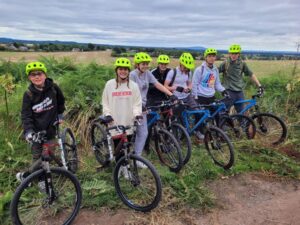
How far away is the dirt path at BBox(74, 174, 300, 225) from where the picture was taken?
445 centimetres

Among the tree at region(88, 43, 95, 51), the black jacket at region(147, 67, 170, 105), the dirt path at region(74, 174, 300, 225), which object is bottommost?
the dirt path at region(74, 174, 300, 225)

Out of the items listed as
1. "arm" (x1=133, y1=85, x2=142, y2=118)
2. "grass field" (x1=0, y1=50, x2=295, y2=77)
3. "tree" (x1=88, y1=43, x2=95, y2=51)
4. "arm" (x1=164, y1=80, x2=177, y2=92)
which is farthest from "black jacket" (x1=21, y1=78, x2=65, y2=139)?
"tree" (x1=88, y1=43, x2=95, y2=51)

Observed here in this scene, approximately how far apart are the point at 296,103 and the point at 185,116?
A: 4.60 meters

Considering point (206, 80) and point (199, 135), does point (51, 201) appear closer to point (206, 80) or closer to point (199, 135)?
point (199, 135)

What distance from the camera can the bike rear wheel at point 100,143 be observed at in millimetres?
5582

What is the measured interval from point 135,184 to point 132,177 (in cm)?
15

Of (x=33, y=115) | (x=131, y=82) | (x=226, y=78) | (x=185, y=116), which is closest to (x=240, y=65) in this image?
(x=226, y=78)

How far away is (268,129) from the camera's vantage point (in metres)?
7.57

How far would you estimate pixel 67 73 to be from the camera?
880 centimetres

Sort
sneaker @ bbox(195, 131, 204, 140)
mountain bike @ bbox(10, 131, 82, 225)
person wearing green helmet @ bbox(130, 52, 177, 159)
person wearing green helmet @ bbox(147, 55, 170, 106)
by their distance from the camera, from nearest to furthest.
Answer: mountain bike @ bbox(10, 131, 82, 225), person wearing green helmet @ bbox(130, 52, 177, 159), person wearing green helmet @ bbox(147, 55, 170, 106), sneaker @ bbox(195, 131, 204, 140)

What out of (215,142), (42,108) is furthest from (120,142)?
(215,142)

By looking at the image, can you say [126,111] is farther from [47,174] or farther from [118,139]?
[47,174]

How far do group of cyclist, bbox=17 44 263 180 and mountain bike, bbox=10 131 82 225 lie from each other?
1.24ft

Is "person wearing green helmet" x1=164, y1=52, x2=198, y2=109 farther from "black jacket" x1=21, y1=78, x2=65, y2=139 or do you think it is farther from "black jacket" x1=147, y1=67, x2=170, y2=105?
"black jacket" x1=21, y1=78, x2=65, y2=139
